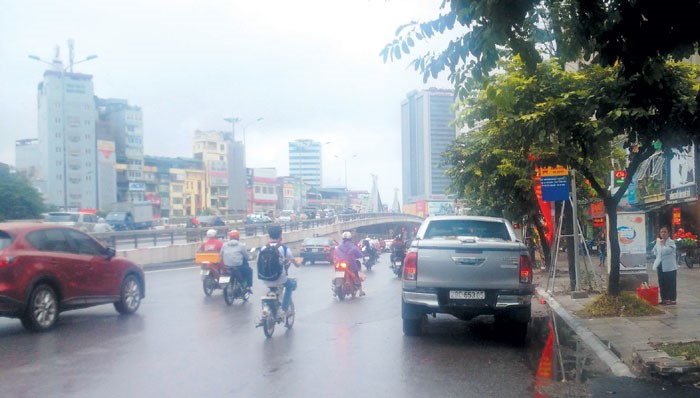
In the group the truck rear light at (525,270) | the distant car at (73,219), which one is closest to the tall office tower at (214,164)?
the distant car at (73,219)

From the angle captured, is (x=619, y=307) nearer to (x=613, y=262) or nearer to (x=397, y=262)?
(x=613, y=262)

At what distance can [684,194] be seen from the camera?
26562 millimetres

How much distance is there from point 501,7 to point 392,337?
5974 mm

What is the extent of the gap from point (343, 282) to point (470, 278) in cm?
713

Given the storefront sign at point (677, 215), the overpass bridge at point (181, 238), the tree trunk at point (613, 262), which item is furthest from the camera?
the storefront sign at point (677, 215)

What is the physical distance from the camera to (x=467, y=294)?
9.88 meters

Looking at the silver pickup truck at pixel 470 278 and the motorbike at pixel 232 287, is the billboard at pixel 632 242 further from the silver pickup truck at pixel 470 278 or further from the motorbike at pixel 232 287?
the motorbike at pixel 232 287

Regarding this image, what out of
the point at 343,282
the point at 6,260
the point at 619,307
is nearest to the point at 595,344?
the point at 619,307

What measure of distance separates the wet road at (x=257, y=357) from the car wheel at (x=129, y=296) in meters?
0.29

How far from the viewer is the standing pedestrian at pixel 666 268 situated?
13695 mm

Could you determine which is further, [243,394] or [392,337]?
[392,337]

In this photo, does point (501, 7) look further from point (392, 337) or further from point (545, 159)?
point (545, 159)

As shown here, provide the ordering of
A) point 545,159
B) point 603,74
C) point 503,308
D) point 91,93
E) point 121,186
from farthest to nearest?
point 121,186 → point 91,93 → point 545,159 → point 603,74 → point 503,308

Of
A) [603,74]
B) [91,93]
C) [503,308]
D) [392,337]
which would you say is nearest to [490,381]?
[503,308]
